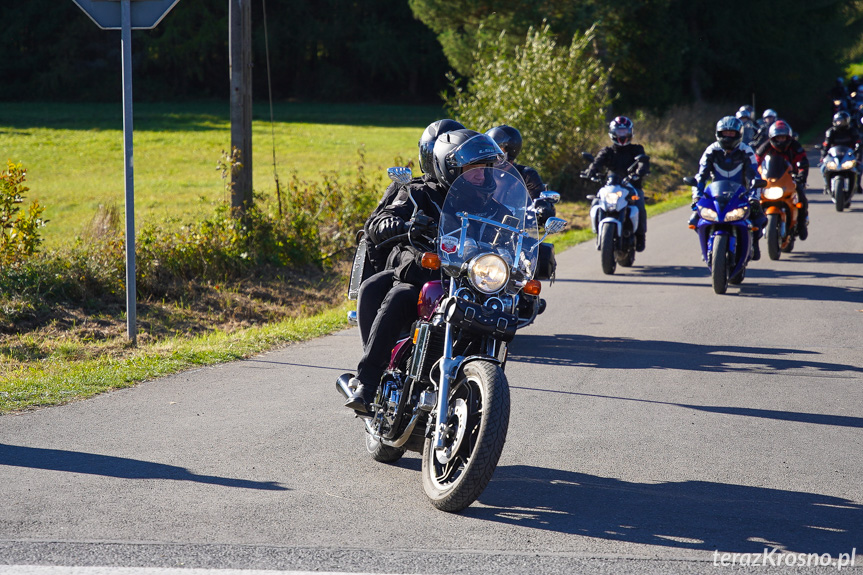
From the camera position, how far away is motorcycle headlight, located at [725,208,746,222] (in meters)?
10.6

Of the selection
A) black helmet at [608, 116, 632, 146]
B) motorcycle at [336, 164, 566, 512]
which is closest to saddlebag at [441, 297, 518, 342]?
motorcycle at [336, 164, 566, 512]

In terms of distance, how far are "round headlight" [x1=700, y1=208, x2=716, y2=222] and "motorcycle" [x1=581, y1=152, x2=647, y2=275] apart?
47.2 inches

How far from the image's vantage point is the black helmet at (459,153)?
16.1 feet

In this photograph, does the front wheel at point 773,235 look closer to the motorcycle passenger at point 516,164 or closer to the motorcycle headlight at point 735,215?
the motorcycle headlight at point 735,215

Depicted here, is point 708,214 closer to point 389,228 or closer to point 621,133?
point 621,133

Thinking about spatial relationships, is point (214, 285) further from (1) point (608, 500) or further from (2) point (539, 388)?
(1) point (608, 500)

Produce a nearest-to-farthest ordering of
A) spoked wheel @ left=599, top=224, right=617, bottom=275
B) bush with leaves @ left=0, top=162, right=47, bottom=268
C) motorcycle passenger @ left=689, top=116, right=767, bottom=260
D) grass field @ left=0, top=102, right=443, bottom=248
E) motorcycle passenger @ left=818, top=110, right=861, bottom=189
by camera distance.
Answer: bush with leaves @ left=0, top=162, right=47, bottom=268 < motorcycle passenger @ left=689, top=116, right=767, bottom=260 < spoked wheel @ left=599, top=224, right=617, bottom=275 < motorcycle passenger @ left=818, top=110, right=861, bottom=189 < grass field @ left=0, top=102, right=443, bottom=248

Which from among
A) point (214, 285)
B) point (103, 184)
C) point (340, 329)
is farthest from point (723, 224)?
point (103, 184)

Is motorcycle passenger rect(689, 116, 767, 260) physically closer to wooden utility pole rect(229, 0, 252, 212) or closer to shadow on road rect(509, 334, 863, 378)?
shadow on road rect(509, 334, 863, 378)

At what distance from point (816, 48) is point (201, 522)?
4535cm

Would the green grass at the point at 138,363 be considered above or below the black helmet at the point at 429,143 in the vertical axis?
below

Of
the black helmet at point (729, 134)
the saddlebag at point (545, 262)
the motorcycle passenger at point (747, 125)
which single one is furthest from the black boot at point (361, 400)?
the motorcycle passenger at point (747, 125)

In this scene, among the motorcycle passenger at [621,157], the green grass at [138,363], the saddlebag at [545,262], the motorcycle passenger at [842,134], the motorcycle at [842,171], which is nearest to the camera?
the saddlebag at [545,262]

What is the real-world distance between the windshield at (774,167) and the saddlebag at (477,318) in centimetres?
995
